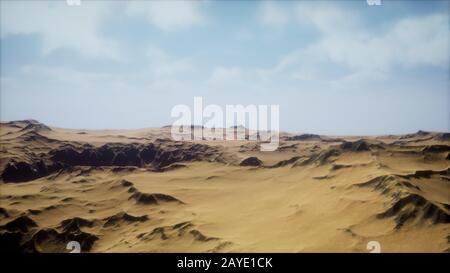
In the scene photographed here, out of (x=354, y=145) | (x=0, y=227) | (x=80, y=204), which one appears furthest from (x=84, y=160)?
(x=354, y=145)

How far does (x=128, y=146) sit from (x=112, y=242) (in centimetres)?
1778

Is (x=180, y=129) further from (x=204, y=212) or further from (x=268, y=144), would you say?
(x=204, y=212)

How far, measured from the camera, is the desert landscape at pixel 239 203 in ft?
29.5

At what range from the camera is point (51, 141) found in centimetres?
2916

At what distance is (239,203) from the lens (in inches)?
552

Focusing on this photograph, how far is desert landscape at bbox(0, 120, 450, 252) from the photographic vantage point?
898 centimetres

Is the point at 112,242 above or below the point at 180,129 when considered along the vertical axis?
below
